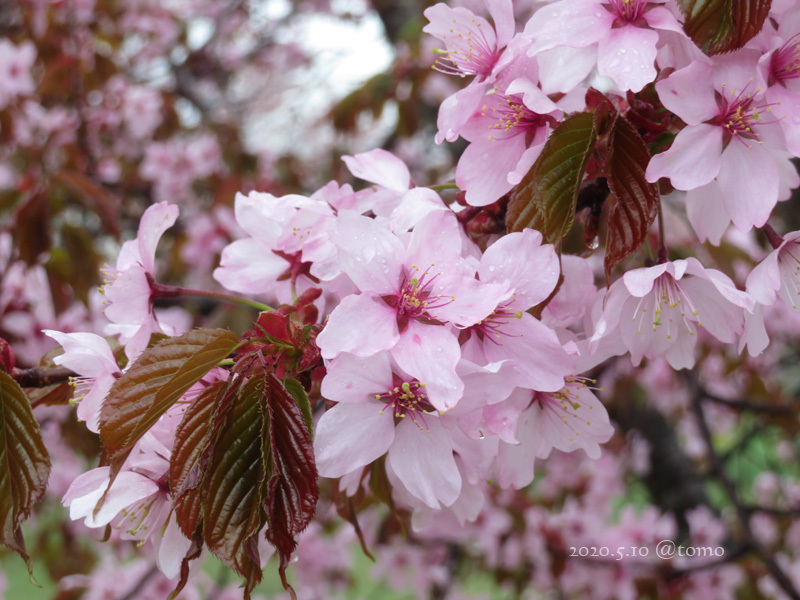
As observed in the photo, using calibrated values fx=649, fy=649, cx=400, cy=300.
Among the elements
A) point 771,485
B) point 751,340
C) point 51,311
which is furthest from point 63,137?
point 771,485

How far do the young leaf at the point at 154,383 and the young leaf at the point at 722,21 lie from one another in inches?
20.3

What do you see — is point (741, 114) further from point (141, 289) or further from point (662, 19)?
point (141, 289)

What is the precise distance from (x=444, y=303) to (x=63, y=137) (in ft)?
10.8

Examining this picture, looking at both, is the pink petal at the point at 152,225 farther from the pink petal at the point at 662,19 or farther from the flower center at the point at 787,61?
the flower center at the point at 787,61

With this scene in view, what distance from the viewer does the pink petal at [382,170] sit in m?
0.79

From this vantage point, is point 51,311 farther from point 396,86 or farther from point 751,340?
point 751,340

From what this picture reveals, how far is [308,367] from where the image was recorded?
648 millimetres

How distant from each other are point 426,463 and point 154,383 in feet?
0.88

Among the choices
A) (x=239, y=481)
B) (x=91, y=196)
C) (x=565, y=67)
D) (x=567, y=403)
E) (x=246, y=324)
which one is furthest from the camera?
(x=246, y=324)

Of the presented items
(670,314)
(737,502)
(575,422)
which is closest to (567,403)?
(575,422)

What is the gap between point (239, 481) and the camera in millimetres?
569

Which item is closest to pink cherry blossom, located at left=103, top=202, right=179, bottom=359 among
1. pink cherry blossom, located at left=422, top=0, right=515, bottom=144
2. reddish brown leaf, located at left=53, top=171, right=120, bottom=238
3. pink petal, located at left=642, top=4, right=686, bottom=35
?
pink cherry blossom, located at left=422, top=0, right=515, bottom=144

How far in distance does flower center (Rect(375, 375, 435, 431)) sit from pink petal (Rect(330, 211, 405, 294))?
9cm

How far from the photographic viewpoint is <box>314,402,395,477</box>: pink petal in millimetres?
605
